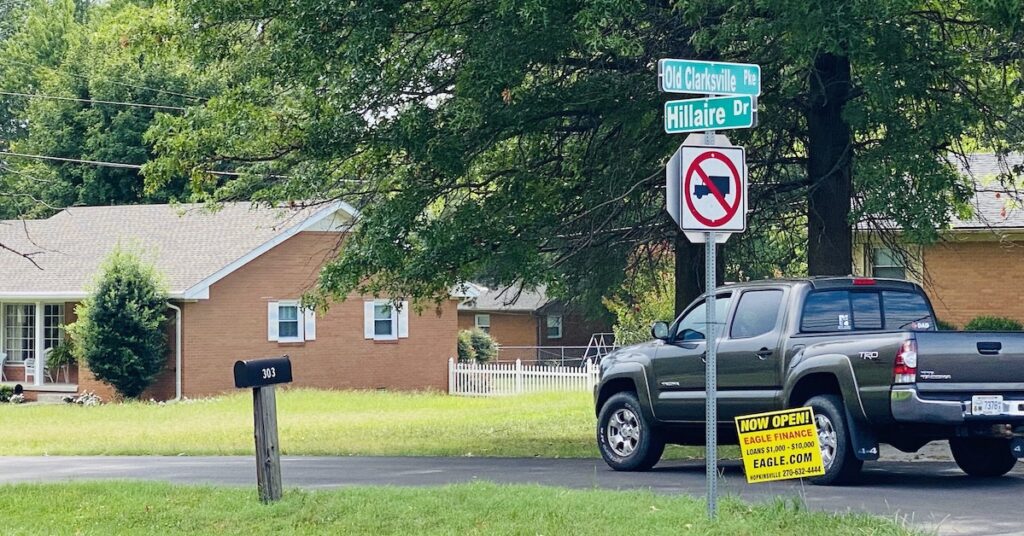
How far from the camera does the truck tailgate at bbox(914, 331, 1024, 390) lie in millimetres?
12484

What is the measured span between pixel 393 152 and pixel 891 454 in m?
7.24

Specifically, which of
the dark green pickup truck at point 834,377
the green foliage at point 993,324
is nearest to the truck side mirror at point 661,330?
the dark green pickup truck at point 834,377

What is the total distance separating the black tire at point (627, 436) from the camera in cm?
1518

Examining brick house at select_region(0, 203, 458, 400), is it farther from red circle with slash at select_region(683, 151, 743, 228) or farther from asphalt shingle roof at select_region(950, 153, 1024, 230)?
red circle with slash at select_region(683, 151, 743, 228)

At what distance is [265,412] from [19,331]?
31465 millimetres

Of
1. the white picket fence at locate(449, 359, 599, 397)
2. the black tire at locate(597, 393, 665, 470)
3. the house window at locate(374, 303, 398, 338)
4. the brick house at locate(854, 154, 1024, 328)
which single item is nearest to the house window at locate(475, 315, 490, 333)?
the white picket fence at locate(449, 359, 599, 397)

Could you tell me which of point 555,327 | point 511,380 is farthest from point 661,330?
point 555,327

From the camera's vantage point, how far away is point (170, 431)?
88.7ft

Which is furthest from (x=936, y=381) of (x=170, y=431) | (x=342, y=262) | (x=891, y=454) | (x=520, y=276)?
(x=170, y=431)

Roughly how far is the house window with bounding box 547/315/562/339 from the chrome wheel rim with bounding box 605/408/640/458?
47.8 m

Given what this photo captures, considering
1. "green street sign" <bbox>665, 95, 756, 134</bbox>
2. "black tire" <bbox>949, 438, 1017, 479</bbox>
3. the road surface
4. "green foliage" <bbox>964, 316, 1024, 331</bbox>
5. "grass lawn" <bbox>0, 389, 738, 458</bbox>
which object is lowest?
"grass lawn" <bbox>0, 389, 738, 458</bbox>

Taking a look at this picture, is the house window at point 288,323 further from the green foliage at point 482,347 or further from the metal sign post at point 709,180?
the metal sign post at point 709,180

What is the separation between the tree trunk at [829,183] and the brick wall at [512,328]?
44560 millimetres

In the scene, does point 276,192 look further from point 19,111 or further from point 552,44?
point 19,111
